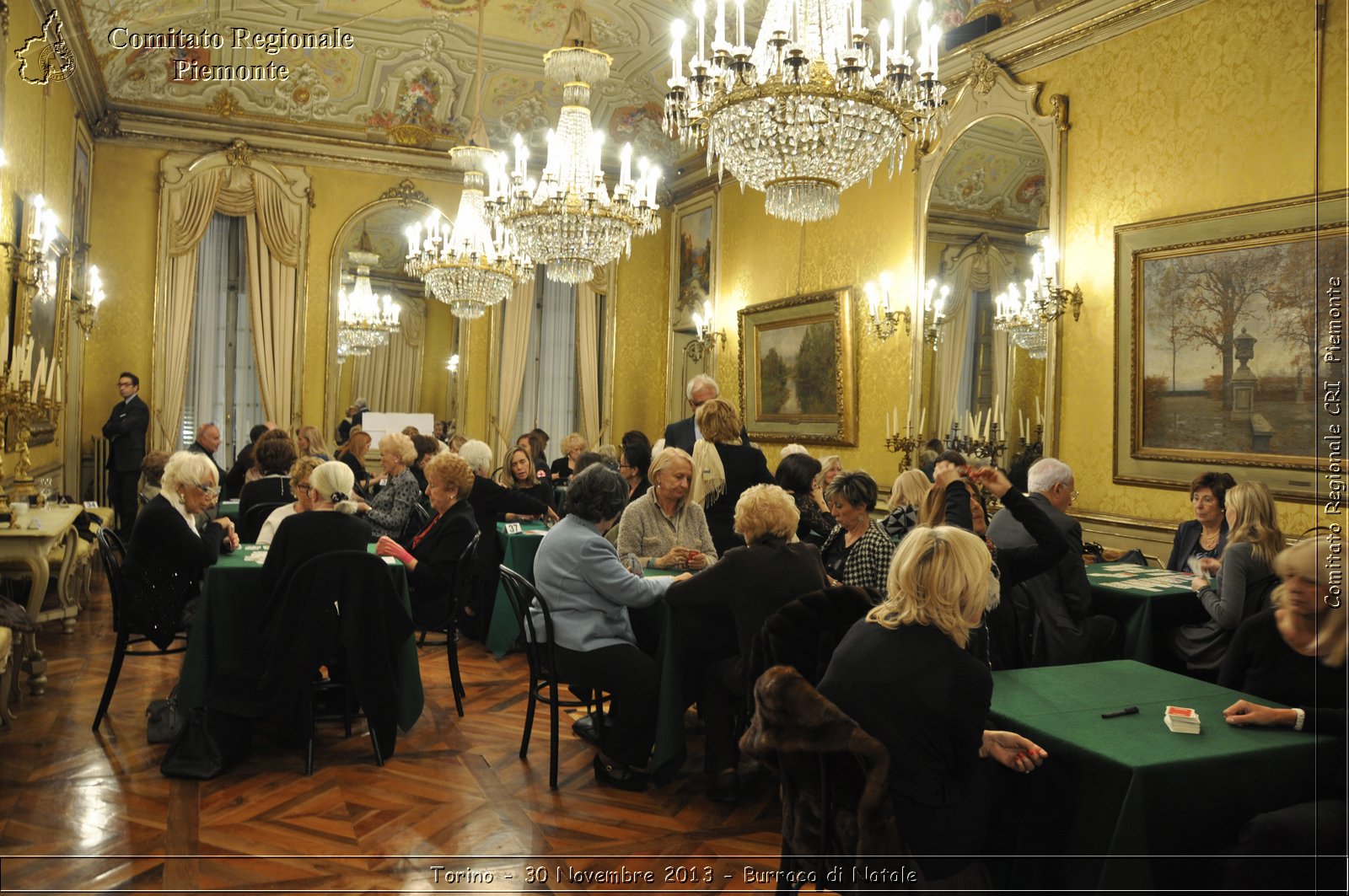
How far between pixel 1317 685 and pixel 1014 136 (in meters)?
6.06

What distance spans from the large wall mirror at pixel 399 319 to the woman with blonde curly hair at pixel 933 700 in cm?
1067

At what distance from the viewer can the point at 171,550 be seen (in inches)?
175

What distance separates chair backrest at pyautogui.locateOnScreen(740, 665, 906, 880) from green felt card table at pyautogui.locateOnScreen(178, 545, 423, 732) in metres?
2.48

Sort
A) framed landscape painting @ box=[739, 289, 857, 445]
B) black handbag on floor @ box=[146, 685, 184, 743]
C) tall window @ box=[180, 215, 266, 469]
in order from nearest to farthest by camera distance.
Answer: black handbag on floor @ box=[146, 685, 184, 743]
framed landscape painting @ box=[739, 289, 857, 445]
tall window @ box=[180, 215, 266, 469]

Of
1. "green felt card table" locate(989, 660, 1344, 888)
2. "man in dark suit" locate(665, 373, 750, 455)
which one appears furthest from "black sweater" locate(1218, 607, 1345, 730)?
"man in dark suit" locate(665, 373, 750, 455)

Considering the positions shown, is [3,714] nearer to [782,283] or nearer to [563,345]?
[782,283]

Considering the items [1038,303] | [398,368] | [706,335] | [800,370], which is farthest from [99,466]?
[1038,303]

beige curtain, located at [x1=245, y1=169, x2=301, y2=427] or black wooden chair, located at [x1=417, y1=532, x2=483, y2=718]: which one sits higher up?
beige curtain, located at [x1=245, y1=169, x2=301, y2=427]

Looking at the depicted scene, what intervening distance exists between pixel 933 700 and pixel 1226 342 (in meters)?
4.73

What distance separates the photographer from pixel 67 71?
859 cm

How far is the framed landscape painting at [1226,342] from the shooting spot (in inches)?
214

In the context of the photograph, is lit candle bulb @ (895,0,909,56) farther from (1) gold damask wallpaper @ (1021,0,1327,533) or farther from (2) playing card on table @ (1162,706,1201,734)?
(2) playing card on table @ (1162,706,1201,734)

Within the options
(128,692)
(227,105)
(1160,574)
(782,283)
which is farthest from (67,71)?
(1160,574)

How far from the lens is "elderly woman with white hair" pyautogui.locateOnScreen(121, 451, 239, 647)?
439 centimetres
